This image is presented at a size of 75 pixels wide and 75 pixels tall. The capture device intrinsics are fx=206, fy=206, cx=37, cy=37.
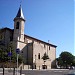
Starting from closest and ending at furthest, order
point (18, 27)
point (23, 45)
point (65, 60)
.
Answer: point (18, 27)
point (23, 45)
point (65, 60)

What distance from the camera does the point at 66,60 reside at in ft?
340

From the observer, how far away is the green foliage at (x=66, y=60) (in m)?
103

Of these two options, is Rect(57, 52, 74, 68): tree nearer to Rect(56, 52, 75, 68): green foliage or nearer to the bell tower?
Rect(56, 52, 75, 68): green foliage

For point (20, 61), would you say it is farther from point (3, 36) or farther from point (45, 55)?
point (45, 55)

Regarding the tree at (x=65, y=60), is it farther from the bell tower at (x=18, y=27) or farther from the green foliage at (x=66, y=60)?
the bell tower at (x=18, y=27)

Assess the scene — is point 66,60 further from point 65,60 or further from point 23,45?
point 23,45

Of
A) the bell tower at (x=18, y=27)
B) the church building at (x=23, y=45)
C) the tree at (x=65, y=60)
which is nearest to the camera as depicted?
the bell tower at (x=18, y=27)

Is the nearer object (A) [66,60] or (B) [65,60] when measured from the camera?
(B) [65,60]

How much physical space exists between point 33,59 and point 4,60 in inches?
618

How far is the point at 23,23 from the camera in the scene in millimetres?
72625

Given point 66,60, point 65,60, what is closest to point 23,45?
point 65,60

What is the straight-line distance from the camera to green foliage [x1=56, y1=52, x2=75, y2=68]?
103 meters

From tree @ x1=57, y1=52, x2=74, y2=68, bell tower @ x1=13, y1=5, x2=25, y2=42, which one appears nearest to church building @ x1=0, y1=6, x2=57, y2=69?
bell tower @ x1=13, y1=5, x2=25, y2=42

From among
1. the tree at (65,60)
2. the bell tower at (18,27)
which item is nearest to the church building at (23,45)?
the bell tower at (18,27)
